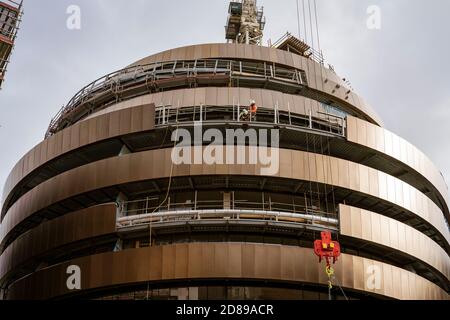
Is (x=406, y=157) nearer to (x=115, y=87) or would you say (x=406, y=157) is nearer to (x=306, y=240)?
(x=306, y=240)

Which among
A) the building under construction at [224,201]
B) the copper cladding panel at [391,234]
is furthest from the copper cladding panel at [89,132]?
the copper cladding panel at [391,234]

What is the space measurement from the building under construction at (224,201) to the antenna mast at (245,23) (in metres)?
11.0

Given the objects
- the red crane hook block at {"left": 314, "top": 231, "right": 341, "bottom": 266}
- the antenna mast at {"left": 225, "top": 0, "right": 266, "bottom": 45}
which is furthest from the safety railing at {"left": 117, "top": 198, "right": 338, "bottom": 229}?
the antenna mast at {"left": 225, "top": 0, "right": 266, "bottom": 45}

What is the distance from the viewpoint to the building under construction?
29453mm

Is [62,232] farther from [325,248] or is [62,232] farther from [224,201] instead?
[325,248]

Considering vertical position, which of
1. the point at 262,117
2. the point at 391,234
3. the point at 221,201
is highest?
the point at 262,117

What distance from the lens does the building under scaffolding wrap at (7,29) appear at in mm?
42281

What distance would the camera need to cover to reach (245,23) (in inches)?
1941

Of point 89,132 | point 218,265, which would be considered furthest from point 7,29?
point 218,265

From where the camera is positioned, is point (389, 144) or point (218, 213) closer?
point (218, 213)

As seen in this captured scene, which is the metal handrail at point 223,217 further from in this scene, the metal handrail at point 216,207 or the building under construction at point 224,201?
the metal handrail at point 216,207

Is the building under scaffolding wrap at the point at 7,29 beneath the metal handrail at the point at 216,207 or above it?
above

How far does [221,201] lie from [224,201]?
13.2 inches

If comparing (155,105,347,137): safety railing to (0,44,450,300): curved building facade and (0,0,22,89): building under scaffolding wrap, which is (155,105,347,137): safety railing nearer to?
(0,44,450,300): curved building facade
